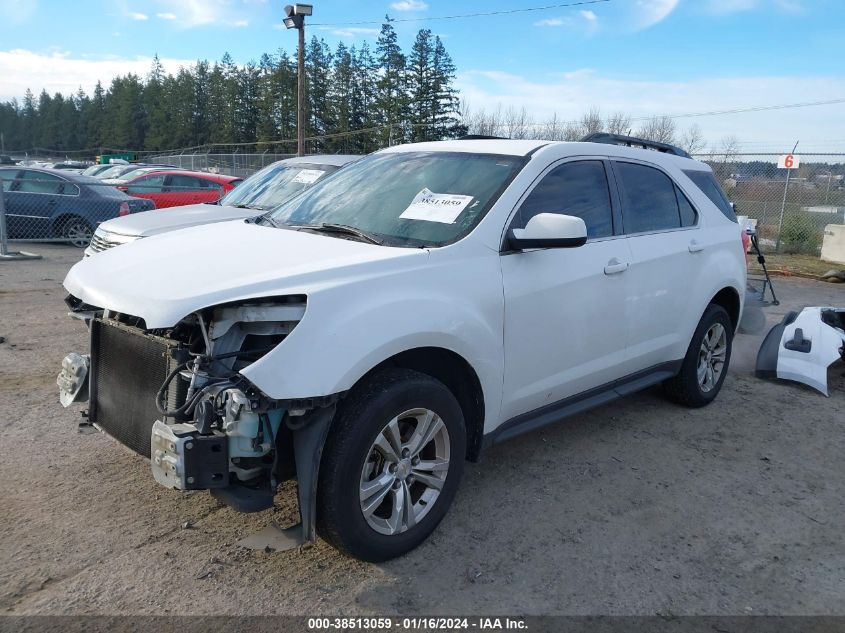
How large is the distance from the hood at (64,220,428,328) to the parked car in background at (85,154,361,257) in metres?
3.41

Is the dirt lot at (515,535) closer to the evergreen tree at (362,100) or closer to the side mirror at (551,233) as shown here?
the side mirror at (551,233)

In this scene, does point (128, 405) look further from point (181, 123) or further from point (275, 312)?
point (181, 123)

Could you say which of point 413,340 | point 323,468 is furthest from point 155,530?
point 413,340

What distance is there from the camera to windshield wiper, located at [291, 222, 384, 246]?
3543mm

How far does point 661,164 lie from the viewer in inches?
198

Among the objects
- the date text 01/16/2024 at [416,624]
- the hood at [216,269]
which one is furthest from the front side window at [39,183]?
the date text 01/16/2024 at [416,624]

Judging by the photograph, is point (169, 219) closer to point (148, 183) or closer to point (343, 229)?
point (343, 229)

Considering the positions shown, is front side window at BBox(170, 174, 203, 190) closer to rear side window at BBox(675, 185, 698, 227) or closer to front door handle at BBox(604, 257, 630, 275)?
rear side window at BBox(675, 185, 698, 227)

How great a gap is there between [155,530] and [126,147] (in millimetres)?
97458

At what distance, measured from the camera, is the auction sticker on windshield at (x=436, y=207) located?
3.63m

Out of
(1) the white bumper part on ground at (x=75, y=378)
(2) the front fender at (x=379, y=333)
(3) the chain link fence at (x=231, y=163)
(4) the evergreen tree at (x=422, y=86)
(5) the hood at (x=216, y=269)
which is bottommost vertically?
(1) the white bumper part on ground at (x=75, y=378)

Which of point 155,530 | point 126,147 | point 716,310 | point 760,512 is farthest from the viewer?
point 126,147

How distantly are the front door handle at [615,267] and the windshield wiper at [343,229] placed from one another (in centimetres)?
149

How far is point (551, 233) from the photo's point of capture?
11.4 ft
